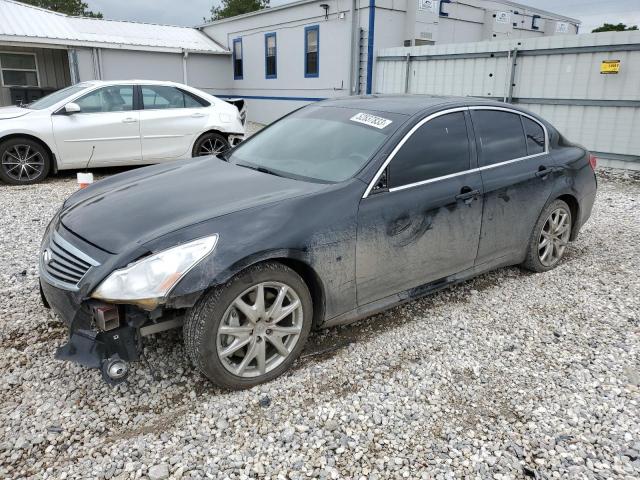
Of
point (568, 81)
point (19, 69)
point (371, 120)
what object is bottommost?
point (371, 120)

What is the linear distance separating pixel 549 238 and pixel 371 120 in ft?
7.09

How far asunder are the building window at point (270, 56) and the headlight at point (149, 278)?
1630 centimetres

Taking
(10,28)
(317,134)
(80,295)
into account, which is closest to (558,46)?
(317,134)

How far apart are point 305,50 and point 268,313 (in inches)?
582

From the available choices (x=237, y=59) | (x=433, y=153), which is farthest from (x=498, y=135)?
(x=237, y=59)

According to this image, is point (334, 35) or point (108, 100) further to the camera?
point (334, 35)

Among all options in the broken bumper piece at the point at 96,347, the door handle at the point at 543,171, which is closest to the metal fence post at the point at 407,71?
the door handle at the point at 543,171

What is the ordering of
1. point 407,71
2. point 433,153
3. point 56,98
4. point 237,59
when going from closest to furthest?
point 433,153 < point 56,98 < point 407,71 < point 237,59

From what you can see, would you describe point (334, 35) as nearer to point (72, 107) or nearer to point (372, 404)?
point (72, 107)

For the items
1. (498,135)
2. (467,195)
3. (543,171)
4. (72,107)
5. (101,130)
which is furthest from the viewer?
(101,130)

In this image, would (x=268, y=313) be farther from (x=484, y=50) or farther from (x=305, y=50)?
(x=305, y=50)

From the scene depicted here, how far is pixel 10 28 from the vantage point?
A: 50.1ft

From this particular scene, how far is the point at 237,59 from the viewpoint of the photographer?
19766 mm

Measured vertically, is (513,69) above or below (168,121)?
above
